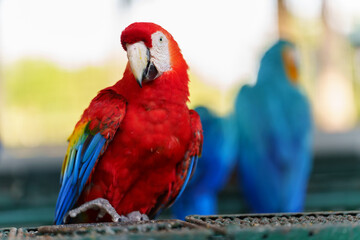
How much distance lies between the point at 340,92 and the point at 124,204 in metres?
3.89

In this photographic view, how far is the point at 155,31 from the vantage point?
0.99 m

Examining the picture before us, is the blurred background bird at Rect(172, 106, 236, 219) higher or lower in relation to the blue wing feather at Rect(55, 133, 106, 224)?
lower

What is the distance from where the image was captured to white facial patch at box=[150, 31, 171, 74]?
3.24 feet

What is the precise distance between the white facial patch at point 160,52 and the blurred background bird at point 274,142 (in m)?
1.13

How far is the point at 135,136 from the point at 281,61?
142 cm

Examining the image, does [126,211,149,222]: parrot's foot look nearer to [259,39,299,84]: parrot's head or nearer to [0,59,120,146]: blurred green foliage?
[259,39,299,84]: parrot's head

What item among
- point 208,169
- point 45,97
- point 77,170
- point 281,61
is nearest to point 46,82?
point 45,97

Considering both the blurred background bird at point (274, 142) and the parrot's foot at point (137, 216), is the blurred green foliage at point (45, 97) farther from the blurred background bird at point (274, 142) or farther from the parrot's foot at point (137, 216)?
the parrot's foot at point (137, 216)

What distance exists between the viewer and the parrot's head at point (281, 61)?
2215mm

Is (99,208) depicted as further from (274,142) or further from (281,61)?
(281,61)

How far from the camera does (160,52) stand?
1004 mm

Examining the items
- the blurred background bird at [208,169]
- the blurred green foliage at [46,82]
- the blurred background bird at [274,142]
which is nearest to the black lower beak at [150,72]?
the blurred background bird at [208,169]

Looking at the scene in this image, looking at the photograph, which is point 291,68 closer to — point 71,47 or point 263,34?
point 263,34

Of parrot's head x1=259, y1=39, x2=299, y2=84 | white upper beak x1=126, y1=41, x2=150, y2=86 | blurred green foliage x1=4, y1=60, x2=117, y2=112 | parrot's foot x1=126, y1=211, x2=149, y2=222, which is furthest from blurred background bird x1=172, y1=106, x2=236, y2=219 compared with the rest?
blurred green foliage x1=4, y1=60, x2=117, y2=112
